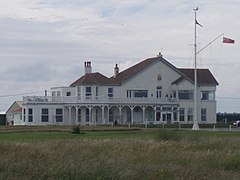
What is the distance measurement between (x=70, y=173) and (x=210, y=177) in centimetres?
477

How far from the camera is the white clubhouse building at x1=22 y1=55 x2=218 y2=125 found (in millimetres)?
86438

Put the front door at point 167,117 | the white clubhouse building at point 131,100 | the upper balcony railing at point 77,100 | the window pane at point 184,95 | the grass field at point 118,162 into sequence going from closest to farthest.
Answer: the grass field at point 118,162
the upper balcony railing at point 77,100
the white clubhouse building at point 131,100
the front door at point 167,117
the window pane at point 184,95

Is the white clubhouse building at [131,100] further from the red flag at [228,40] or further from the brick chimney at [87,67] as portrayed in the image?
the red flag at [228,40]

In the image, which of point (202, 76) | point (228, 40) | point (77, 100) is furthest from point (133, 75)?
point (228, 40)

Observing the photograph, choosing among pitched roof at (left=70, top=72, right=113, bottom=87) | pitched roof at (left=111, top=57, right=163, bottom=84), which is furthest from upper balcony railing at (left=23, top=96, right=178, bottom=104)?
pitched roof at (left=111, top=57, right=163, bottom=84)

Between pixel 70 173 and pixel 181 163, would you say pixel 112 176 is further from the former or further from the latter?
pixel 181 163

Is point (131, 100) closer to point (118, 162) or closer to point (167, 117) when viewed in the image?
point (167, 117)

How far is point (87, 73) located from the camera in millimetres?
92688

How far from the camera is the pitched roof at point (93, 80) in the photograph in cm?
8856

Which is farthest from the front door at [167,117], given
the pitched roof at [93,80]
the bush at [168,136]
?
the bush at [168,136]

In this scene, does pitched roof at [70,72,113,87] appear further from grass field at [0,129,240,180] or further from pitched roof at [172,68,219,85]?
grass field at [0,129,240,180]

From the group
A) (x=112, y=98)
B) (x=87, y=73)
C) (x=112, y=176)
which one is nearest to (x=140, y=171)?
(x=112, y=176)

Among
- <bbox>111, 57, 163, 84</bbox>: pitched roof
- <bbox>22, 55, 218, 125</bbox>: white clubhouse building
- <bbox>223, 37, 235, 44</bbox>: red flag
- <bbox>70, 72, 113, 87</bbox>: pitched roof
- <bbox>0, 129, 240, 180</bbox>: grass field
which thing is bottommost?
<bbox>0, 129, 240, 180</bbox>: grass field

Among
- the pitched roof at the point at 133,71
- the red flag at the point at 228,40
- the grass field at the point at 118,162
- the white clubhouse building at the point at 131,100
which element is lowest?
the grass field at the point at 118,162
